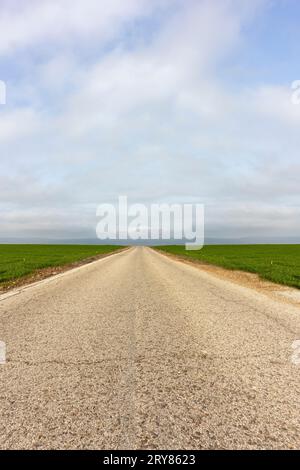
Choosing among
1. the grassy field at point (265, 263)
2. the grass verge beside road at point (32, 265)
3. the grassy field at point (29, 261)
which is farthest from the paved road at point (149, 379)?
the grassy field at point (29, 261)

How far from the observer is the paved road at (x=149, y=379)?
106 inches

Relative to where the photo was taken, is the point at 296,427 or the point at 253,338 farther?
the point at 253,338

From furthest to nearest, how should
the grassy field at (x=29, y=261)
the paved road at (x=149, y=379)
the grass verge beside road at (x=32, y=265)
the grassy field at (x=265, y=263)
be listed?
1. the grassy field at (x=29, y=261)
2. the grass verge beside road at (x=32, y=265)
3. the grassy field at (x=265, y=263)
4. the paved road at (x=149, y=379)

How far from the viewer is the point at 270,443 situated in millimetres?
2576

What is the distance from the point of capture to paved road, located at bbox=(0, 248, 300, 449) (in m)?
2.70

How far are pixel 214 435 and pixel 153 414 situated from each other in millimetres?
638

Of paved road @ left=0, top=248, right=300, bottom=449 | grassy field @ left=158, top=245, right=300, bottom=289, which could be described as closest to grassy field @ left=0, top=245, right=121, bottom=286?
paved road @ left=0, top=248, right=300, bottom=449

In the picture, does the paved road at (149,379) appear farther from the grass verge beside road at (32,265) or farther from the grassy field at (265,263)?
the grass verge beside road at (32,265)

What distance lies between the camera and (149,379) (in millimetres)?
3807

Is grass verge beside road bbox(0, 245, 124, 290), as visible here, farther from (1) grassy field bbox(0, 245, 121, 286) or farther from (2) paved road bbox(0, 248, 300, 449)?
(2) paved road bbox(0, 248, 300, 449)

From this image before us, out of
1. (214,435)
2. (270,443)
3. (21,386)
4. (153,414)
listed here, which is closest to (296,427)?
(270,443)

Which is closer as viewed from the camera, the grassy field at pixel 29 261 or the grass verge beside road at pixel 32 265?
the grass verge beside road at pixel 32 265

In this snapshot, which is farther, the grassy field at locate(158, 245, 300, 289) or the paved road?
the grassy field at locate(158, 245, 300, 289)
